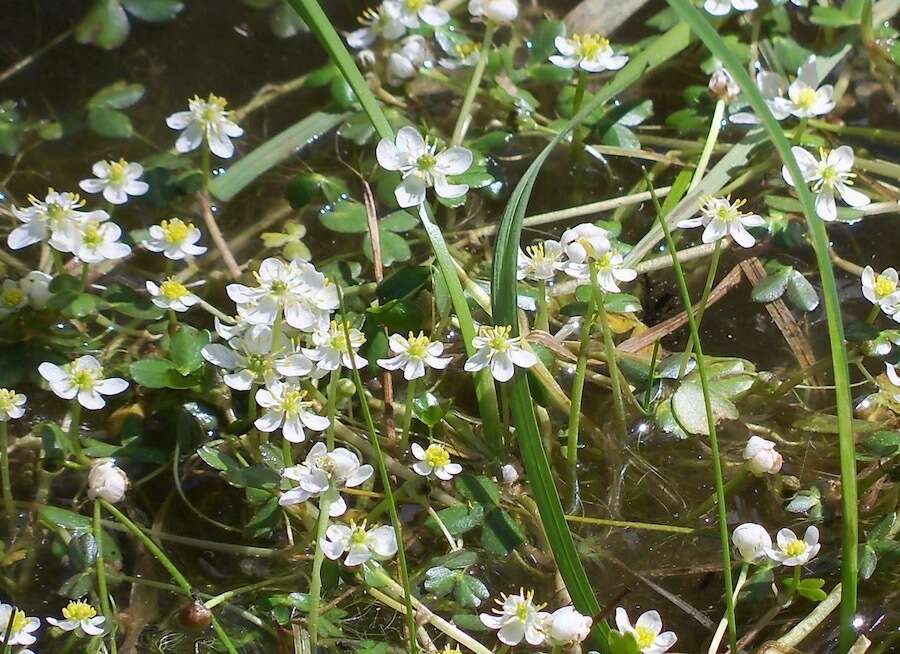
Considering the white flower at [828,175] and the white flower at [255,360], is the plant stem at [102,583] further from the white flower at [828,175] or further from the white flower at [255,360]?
the white flower at [828,175]

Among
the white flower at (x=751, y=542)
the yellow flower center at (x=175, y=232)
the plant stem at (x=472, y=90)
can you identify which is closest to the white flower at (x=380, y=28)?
the plant stem at (x=472, y=90)

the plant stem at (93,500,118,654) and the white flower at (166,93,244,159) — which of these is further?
the white flower at (166,93,244,159)

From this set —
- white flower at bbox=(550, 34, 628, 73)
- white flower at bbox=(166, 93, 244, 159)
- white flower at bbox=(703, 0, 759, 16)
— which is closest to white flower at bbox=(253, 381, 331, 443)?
white flower at bbox=(166, 93, 244, 159)

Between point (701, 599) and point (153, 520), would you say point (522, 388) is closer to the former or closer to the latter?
point (701, 599)

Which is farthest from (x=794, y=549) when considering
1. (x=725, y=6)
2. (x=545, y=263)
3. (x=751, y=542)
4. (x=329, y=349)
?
→ (x=725, y=6)

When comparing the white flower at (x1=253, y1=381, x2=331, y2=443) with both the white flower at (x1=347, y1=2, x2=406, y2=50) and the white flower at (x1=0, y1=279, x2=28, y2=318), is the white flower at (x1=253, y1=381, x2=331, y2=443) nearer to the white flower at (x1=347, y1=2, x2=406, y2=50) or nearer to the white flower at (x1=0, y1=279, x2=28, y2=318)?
the white flower at (x1=0, y1=279, x2=28, y2=318)

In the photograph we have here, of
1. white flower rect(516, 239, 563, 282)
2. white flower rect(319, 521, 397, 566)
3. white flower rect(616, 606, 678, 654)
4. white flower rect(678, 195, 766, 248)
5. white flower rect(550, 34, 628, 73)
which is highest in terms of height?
white flower rect(550, 34, 628, 73)
